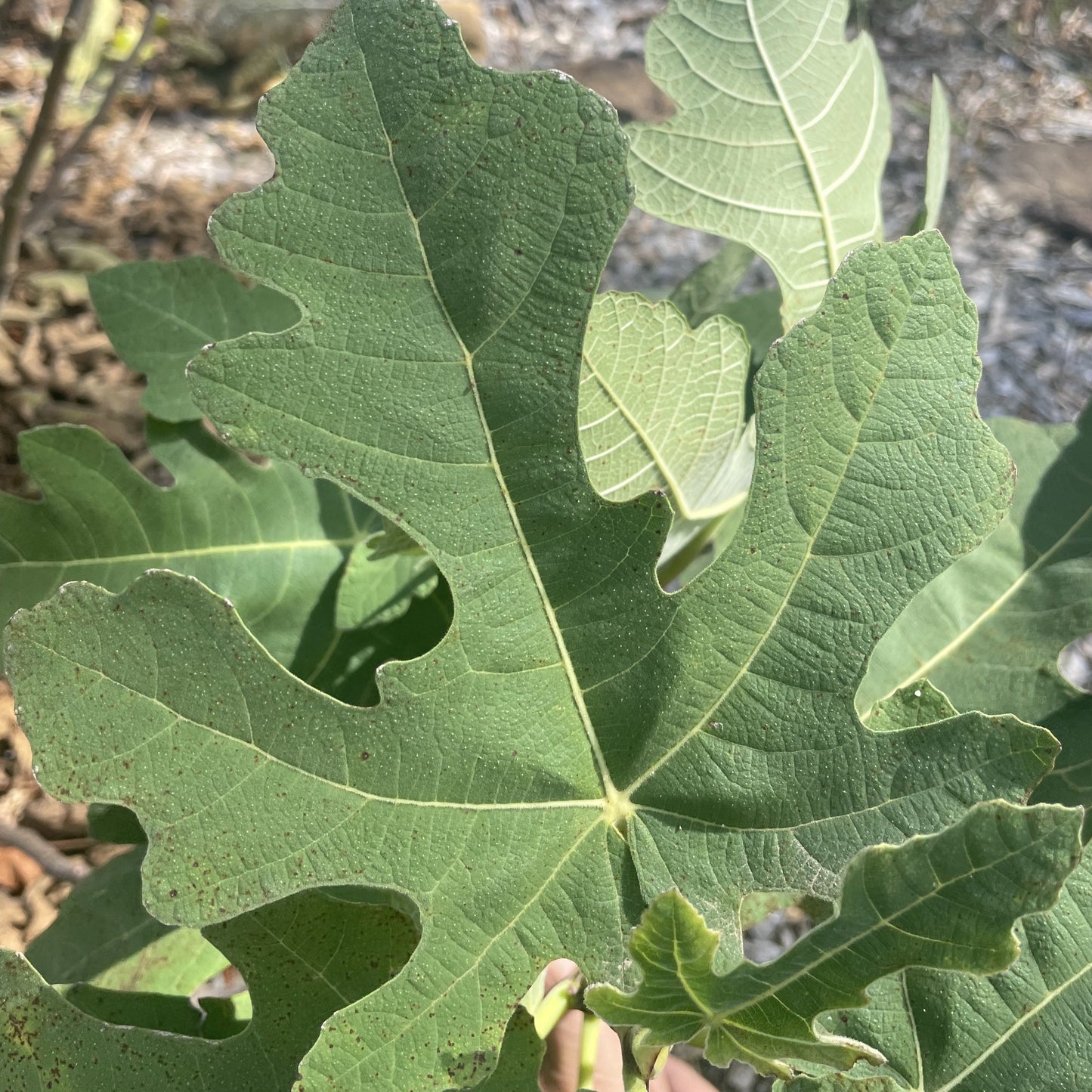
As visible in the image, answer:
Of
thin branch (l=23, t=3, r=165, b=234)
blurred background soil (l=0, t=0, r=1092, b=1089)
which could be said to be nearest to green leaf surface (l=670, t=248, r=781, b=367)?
thin branch (l=23, t=3, r=165, b=234)

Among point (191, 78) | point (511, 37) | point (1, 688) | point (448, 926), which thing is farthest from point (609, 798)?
point (511, 37)

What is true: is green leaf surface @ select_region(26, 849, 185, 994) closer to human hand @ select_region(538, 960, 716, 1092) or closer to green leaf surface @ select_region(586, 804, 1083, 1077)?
human hand @ select_region(538, 960, 716, 1092)

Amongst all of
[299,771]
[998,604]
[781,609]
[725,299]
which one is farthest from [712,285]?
[299,771]

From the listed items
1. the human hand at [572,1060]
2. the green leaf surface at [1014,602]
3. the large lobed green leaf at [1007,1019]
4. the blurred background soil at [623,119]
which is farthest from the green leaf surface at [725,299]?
the blurred background soil at [623,119]

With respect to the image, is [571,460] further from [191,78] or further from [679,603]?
[191,78]

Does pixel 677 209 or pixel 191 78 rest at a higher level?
pixel 677 209

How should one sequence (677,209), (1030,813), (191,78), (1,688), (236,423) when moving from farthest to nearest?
(191,78) < (1,688) < (677,209) < (236,423) < (1030,813)

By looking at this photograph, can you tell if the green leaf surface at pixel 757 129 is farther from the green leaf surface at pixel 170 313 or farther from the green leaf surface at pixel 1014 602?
the green leaf surface at pixel 170 313
